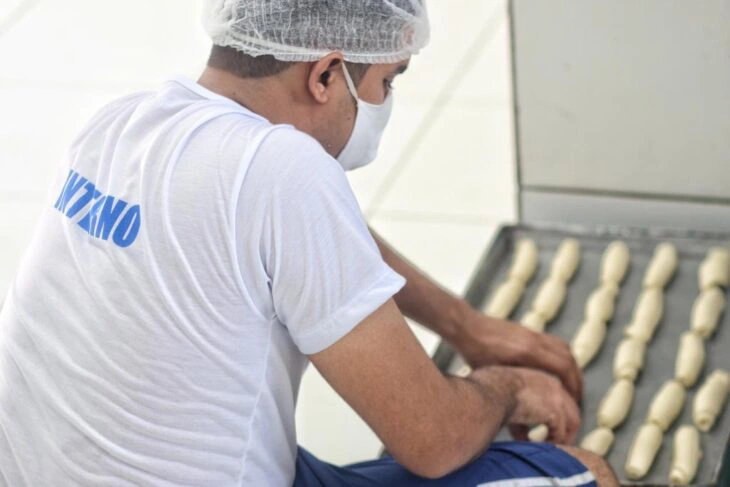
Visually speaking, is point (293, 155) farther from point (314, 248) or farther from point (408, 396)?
point (408, 396)

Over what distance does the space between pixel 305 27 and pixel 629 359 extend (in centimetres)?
127

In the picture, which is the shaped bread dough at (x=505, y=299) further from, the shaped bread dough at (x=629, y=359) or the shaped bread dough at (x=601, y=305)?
the shaped bread dough at (x=629, y=359)

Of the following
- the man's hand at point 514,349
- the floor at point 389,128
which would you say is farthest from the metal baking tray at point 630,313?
the man's hand at point 514,349

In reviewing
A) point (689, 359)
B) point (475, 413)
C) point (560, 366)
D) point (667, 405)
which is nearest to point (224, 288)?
point (475, 413)

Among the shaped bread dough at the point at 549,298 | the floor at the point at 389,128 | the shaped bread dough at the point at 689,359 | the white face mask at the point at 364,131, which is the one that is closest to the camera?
the white face mask at the point at 364,131

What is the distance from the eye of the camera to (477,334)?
2.15m

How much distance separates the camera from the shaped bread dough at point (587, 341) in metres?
2.68

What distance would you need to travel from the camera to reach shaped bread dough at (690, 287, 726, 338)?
2.69 metres

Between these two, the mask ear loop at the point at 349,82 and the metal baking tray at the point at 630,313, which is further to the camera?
the metal baking tray at the point at 630,313

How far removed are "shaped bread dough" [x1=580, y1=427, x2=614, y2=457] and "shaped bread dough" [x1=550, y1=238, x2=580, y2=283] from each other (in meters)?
0.53

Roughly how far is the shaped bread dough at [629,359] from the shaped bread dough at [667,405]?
0.24 feet

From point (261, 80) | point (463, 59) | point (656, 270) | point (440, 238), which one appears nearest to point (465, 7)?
point (463, 59)

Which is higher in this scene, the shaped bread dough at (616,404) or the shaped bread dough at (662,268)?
the shaped bread dough at (662,268)

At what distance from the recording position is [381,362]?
1.54 metres
